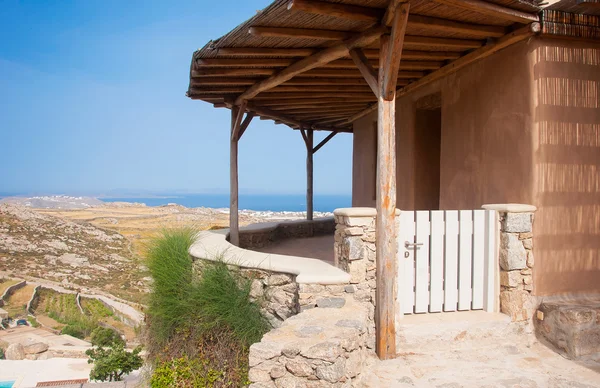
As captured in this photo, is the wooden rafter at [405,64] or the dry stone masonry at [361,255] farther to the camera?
the wooden rafter at [405,64]

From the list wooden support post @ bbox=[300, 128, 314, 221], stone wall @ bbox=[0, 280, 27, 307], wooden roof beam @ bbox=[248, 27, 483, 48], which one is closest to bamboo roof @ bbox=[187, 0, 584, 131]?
wooden roof beam @ bbox=[248, 27, 483, 48]

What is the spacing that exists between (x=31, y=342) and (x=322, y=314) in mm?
16536

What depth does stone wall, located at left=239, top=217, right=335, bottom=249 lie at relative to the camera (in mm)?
8750

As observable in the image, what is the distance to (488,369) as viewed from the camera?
160 inches

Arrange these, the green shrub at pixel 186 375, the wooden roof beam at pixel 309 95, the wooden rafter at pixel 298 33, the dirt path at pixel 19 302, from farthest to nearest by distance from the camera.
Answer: the dirt path at pixel 19 302
the wooden roof beam at pixel 309 95
the green shrub at pixel 186 375
the wooden rafter at pixel 298 33

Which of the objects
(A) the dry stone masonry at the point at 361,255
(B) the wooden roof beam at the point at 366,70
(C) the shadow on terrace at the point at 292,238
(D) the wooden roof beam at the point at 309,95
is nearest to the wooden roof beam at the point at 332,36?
(B) the wooden roof beam at the point at 366,70

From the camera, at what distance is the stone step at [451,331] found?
4387 millimetres

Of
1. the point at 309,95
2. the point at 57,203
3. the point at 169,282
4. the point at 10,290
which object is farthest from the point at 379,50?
the point at 57,203

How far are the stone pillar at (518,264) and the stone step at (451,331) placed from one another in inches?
6.4

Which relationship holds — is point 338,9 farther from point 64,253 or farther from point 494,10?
point 64,253

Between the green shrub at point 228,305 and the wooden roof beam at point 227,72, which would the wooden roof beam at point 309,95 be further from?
the green shrub at point 228,305

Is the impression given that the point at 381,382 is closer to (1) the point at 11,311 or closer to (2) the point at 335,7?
(2) the point at 335,7

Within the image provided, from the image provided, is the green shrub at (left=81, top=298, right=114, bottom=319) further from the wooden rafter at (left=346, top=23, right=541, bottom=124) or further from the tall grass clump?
the wooden rafter at (left=346, top=23, right=541, bottom=124)

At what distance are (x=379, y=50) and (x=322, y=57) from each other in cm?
78
